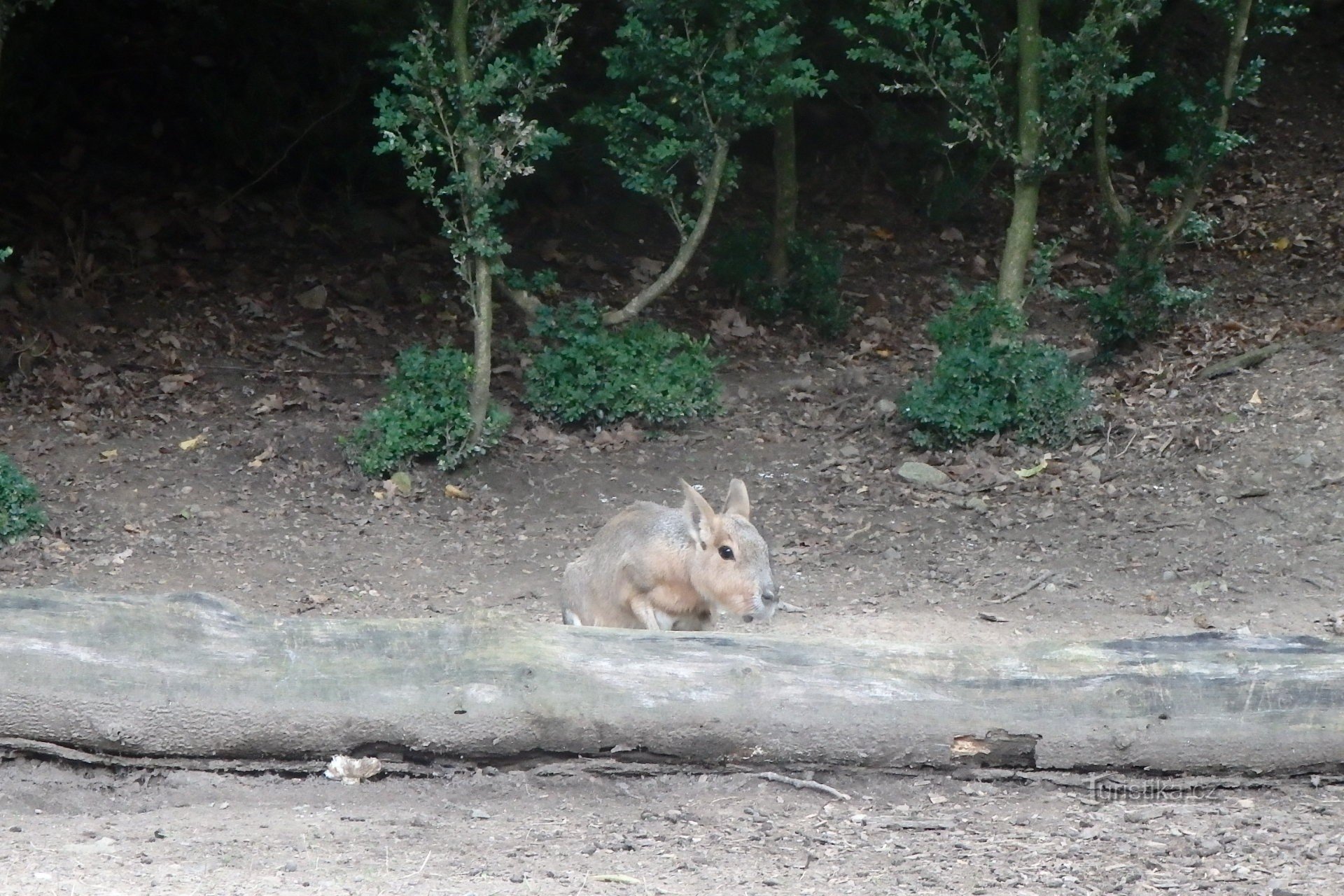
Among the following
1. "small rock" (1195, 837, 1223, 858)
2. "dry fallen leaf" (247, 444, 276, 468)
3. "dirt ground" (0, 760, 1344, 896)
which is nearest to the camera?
"dirt ground" (0, 760, 1344, 896)

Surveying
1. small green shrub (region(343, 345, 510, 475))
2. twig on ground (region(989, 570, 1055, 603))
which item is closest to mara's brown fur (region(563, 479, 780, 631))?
twig on ground (region(989, 570, 1055, 603))

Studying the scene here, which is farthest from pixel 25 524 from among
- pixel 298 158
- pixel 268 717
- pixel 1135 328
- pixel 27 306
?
pixel 1135 328

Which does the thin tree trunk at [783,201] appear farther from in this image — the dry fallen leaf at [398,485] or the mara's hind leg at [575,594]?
the mara's hind leg at [575,594]

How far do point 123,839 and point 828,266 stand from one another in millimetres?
9134

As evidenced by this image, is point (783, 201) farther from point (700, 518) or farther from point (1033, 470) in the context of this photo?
point (700, 518)

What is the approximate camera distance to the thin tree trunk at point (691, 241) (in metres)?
10.9

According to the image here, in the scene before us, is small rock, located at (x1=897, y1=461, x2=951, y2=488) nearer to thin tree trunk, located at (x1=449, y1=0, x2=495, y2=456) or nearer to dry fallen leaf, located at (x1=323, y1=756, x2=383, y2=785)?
thin tree trunk, located at (x1=449, y1=0, x2=495, y2=456)

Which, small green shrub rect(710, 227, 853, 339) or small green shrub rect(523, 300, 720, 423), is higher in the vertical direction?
small green shrub rect(710, 227, 853, 339)

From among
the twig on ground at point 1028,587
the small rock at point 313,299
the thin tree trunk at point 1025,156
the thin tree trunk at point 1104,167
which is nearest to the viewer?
the twig on ground at point 1028,587

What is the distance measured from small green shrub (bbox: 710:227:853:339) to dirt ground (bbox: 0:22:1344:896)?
10.8 inches

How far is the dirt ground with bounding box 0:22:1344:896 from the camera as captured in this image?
16.0 feet

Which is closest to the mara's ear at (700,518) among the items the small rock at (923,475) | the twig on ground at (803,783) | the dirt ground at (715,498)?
the dirt ground at (715,498)

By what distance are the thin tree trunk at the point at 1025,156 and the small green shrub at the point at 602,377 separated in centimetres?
251

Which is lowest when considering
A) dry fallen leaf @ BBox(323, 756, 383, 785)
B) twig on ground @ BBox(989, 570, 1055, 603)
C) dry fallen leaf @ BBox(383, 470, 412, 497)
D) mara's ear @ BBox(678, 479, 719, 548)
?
dry fallen leaf @ BBox(323, 756, 383, 785)
